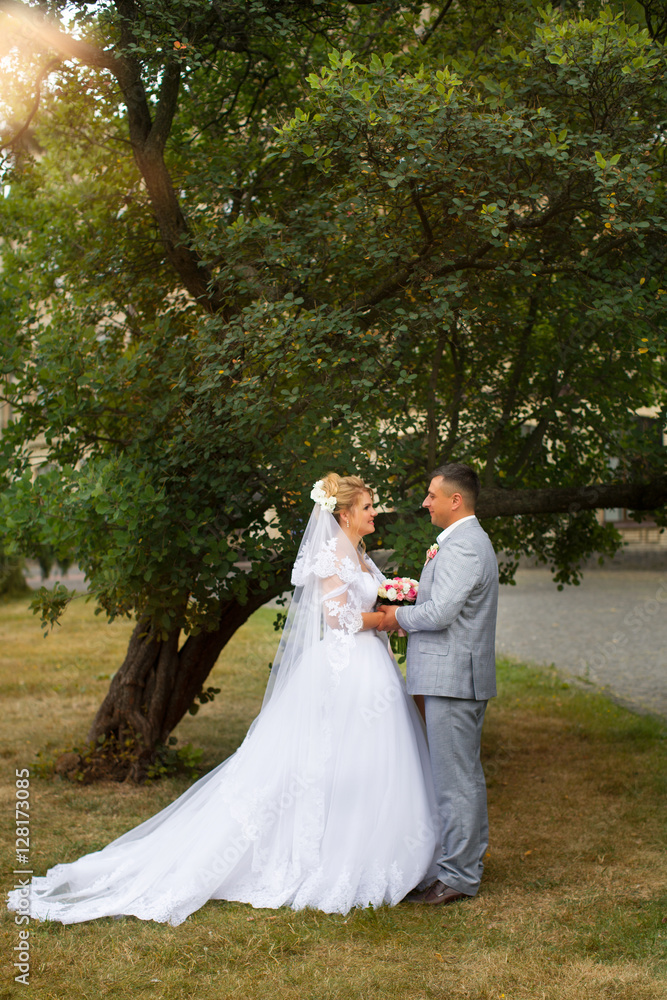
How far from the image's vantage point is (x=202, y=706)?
10070mm

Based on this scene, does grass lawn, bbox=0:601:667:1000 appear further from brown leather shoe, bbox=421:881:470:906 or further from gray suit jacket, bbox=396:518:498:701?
gray suit jacket, bbox=396:518:498:701

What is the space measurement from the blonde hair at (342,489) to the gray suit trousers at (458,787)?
1.13 metres

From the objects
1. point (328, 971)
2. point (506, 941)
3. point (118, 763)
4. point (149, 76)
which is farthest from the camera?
point (118, 763)

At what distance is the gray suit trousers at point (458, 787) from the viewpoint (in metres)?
4.30

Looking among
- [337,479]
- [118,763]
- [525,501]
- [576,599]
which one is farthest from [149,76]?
[576,599]

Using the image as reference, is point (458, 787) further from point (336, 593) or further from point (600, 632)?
point (600, 632)

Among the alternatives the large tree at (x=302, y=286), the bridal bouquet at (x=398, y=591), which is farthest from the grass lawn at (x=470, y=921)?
the bridal bouquet at (x=398, y=591)

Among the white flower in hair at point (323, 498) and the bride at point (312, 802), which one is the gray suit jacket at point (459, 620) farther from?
the white flower in hair at point (323, 498)

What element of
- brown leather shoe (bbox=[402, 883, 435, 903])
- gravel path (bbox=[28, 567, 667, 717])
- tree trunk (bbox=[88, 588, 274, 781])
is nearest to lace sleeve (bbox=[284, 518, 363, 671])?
brown leather shoe (bbox=[402, 883, 435, 903])

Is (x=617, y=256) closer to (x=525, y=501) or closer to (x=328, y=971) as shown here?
(x=525, y=501)

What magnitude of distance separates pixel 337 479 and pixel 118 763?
11.3 ft

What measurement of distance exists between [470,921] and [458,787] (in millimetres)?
603

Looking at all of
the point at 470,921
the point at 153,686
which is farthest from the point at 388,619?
the point at 153,686

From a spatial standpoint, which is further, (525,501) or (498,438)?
(498,438)
